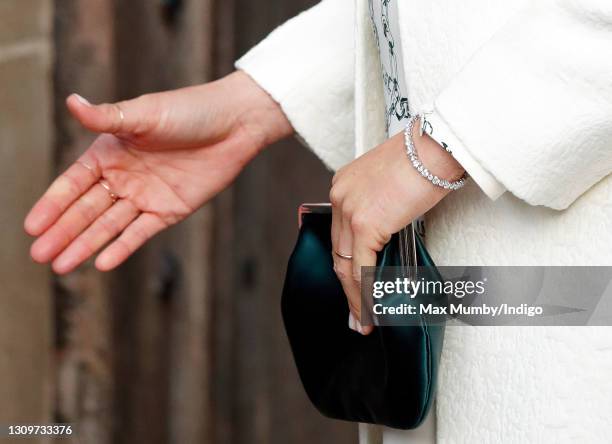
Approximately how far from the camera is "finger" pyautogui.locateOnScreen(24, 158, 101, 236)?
3.66ft

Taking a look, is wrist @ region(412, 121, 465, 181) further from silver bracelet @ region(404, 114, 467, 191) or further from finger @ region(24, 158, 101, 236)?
finger @ region(24, 158, 101, 236)

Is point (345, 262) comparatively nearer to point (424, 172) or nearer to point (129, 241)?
point (424, 172)

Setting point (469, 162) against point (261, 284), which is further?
point (261, 284)

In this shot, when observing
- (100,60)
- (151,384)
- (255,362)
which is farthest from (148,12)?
(255,362)

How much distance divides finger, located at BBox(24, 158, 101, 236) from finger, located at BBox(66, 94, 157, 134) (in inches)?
2.5

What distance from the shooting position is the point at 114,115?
1113 millimetres

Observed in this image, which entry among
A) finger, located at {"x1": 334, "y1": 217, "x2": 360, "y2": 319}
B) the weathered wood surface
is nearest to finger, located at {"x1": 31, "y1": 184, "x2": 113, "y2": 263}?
finger, located at {"x1": 334, "y1": 217, "x2": 360, "y2": 319}

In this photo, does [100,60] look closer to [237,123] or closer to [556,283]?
[237,123]

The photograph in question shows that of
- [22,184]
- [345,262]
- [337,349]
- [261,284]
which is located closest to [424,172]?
[345,262]

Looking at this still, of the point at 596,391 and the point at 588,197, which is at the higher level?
the point at 588,197

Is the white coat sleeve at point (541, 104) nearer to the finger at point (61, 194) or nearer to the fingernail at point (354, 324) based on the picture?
the fingernail at point (354, 324)

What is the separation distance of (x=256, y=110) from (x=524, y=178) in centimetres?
46

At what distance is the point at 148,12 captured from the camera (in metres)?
2.18

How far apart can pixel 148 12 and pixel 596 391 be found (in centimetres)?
161
